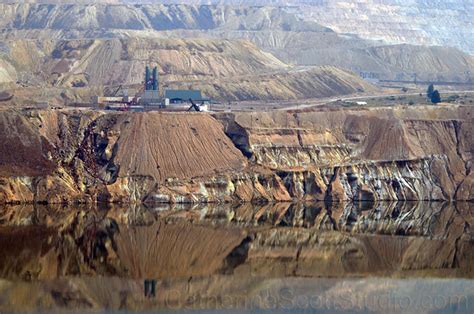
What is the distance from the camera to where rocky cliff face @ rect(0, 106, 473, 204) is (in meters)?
102

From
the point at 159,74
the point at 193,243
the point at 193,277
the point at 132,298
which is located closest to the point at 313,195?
the point at 193,243

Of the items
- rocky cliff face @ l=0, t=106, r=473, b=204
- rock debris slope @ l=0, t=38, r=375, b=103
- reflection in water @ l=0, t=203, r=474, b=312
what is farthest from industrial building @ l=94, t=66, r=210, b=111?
reflection in water @ l=0, t=203, r=474, b=312

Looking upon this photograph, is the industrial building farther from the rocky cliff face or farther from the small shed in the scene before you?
the rocky cliff face

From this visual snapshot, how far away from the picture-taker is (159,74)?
159 meters

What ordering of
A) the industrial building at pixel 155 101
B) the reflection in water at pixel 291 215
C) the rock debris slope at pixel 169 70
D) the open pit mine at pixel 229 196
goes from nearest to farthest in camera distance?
the open pit mine at pixel 229 196 < the reflection in water at pixel 291 215 < the industrial building at pixel 155 101 < the rock debris slope at pixel 169 70

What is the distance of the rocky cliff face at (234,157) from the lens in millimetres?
101500

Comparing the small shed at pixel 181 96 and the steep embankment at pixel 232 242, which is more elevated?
the steep embankment at pixel 232 242

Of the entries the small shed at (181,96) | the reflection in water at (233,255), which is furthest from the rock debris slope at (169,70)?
the reflection in water at (233,255)

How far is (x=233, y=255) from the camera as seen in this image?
260 ft

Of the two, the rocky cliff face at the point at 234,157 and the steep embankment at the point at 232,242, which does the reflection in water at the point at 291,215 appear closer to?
the steep embankment at the point at 232,242

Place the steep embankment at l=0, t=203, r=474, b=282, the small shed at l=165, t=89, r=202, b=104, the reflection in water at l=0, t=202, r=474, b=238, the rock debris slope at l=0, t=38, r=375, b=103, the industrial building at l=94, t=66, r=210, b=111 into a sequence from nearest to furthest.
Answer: the steep embankment at l=0, t=203, r=474, b=282
the reflection in water at l=0, t=202, r=474, b=238
the industrial building at l=94, t=66, r=210, b=111
the small shed at l=165, t=89, r=202, b=104
the rock debris slope at l=0, t=38, r=375, b=103

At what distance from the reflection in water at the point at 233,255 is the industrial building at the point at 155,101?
25.0m

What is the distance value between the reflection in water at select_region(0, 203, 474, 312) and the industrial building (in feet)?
82.1

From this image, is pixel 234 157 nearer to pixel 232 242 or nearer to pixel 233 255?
pixel 232 242
